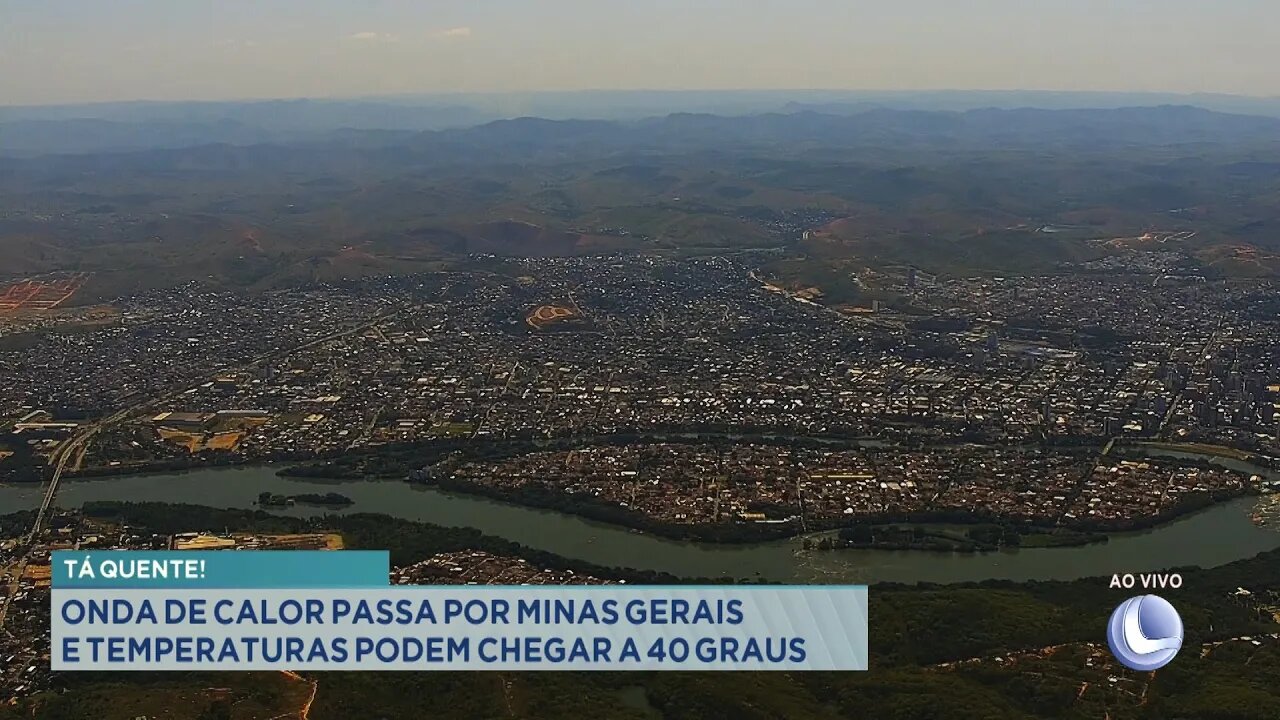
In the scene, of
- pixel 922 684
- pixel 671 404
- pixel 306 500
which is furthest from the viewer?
pixel 671 404

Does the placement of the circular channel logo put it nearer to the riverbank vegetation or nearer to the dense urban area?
the riverbank vegetation

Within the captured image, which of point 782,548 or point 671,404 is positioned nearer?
point 782,548

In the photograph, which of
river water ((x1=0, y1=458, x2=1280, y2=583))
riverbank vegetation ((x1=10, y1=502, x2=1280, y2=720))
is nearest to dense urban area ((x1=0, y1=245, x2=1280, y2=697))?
river water ((x1=0, y1=458, x2=1280, y2=583))

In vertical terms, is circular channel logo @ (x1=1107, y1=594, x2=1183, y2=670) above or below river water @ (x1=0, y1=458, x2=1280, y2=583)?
above

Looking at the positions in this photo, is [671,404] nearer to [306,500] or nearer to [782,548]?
[782,548]

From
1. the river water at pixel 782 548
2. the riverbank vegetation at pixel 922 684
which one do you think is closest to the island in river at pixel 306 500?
the river water at pixel 782 548

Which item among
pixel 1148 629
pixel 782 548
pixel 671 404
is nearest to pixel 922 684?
pixel 1148 629

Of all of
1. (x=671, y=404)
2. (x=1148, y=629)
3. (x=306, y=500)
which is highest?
(x=1148, y=629)

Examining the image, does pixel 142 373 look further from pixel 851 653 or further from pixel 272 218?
pixel 272 218

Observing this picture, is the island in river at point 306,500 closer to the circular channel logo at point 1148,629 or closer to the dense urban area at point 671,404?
the dense urban area at point 671,404
